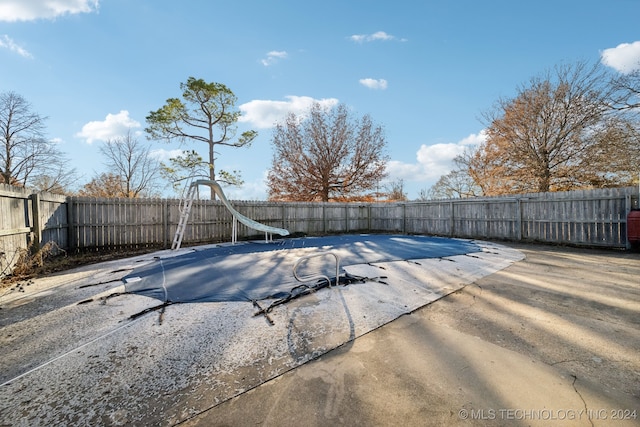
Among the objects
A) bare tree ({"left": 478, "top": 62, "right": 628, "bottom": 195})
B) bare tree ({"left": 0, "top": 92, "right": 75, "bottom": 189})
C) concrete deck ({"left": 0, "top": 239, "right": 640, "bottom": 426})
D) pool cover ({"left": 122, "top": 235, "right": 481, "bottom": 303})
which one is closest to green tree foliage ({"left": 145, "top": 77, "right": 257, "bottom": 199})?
bare tree ({"left": 0, "top": 92, "right": 75, "bottom": 189})

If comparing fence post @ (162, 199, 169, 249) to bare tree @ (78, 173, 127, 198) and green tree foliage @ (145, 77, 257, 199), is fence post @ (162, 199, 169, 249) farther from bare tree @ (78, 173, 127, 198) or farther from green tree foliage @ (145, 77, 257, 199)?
bare tree @ (78, 173, 127, 198)

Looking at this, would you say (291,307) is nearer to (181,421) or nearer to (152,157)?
(181,421)

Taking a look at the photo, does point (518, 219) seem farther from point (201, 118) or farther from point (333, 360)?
point (201, 118)

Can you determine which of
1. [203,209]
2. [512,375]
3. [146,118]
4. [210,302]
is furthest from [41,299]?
[146,118]

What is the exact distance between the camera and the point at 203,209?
29.6ft

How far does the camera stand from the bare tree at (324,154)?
54.3ft

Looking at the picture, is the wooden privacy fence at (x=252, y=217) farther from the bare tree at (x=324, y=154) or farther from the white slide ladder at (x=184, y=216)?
the bare tree at (x=324, y=154)

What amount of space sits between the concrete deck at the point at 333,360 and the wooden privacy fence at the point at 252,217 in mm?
2660

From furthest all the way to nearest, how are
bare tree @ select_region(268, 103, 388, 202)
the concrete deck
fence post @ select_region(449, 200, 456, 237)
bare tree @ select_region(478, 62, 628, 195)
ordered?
1. bare tree @ select_region(268, 103, 388, 202)
2. bare tree @ select_region(478, 62, 628, 195)
3. fence post @ select_region(449, 200, 456, 237)
4. the concrete deck

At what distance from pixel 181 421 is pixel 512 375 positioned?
6.44 ft

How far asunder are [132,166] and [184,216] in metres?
11.4

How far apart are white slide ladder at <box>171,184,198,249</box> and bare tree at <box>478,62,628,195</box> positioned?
1508cm

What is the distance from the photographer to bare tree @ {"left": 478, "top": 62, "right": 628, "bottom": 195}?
11258mm

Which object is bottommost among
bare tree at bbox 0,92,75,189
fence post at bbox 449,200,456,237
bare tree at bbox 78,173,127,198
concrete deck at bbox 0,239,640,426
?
concrete deck at bbox 0,239,640,426
